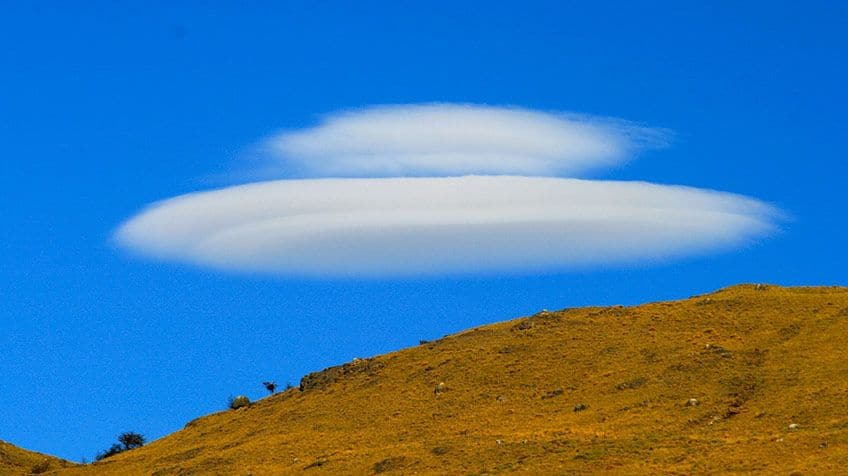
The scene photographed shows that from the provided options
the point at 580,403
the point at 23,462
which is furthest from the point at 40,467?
the point at 580,403

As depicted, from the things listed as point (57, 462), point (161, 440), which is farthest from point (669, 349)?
point (57, 462)

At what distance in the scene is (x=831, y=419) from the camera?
6425cm

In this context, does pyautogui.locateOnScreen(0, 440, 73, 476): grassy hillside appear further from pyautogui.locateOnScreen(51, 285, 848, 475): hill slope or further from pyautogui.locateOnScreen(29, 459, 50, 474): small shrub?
pyautogui.locateOnScreen(51, 285, 848, 475): hill slope

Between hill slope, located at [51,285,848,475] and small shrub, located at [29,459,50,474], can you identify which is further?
small shrub, located at [29,459,50,474]

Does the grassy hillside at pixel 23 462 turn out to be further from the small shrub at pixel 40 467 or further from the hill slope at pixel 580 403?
the hill slope at pixel 580 403

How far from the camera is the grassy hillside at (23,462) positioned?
99.4 metres

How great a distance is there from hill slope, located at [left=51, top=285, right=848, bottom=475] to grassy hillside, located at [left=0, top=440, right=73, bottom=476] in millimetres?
8480

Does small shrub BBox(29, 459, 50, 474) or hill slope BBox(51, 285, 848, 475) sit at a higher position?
small shrub BBox(29, 459, 50, 474)

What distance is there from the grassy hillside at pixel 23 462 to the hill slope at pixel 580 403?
8480mm

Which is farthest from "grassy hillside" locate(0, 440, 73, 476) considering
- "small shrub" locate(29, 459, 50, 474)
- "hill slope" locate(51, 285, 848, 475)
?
"hill slope" locate(51, 285, 848, 475)

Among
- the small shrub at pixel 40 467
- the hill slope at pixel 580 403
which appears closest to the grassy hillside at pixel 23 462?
the small shrub at pixel 40 467

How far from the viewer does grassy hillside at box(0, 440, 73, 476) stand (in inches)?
3912

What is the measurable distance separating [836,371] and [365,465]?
1105 inches

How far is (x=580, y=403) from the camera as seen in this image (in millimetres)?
75438
